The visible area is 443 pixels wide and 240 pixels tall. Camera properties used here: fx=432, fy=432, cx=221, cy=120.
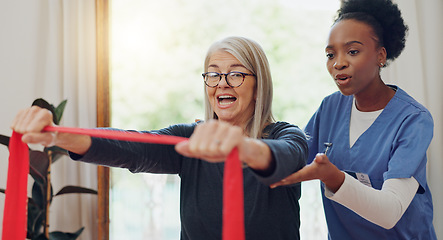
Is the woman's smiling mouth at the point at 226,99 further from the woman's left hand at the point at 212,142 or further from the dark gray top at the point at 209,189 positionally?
the woman's left hand at the point at 212,142

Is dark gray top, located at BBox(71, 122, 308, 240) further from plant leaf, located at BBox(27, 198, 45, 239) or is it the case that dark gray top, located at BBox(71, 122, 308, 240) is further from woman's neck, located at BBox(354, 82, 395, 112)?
plant leaf, located at BBox(27, 198, 45, 239)

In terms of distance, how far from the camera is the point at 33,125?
1021 millimetres

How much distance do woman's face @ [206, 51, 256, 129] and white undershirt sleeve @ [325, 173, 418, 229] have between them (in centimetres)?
38

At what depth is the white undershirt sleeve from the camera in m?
1.26

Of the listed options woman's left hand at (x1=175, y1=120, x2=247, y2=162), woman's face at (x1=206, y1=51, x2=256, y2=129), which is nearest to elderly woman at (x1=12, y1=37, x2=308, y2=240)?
woman's face at (x1=206, y1=51, x2=256, y2=129)

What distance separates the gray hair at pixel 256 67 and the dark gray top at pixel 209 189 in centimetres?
4

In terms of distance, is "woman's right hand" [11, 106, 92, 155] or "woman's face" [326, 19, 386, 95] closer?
"woman's right hand" [11, 106, 92, 155]

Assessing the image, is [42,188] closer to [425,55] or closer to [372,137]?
[372,137]

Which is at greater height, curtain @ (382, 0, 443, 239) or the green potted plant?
curtain @ (382, 0, 443, 239)

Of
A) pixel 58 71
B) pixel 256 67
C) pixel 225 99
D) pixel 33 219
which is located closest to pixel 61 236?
pixel 33 219

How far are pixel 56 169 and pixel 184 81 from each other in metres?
0.95

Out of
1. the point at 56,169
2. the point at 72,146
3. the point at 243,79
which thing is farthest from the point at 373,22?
the point at 56,169

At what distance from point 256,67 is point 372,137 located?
1.67 ft

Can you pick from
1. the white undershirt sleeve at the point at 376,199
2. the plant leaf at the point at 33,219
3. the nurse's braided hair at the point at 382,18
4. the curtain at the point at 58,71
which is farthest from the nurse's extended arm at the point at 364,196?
the curtain at the point at 58,71
